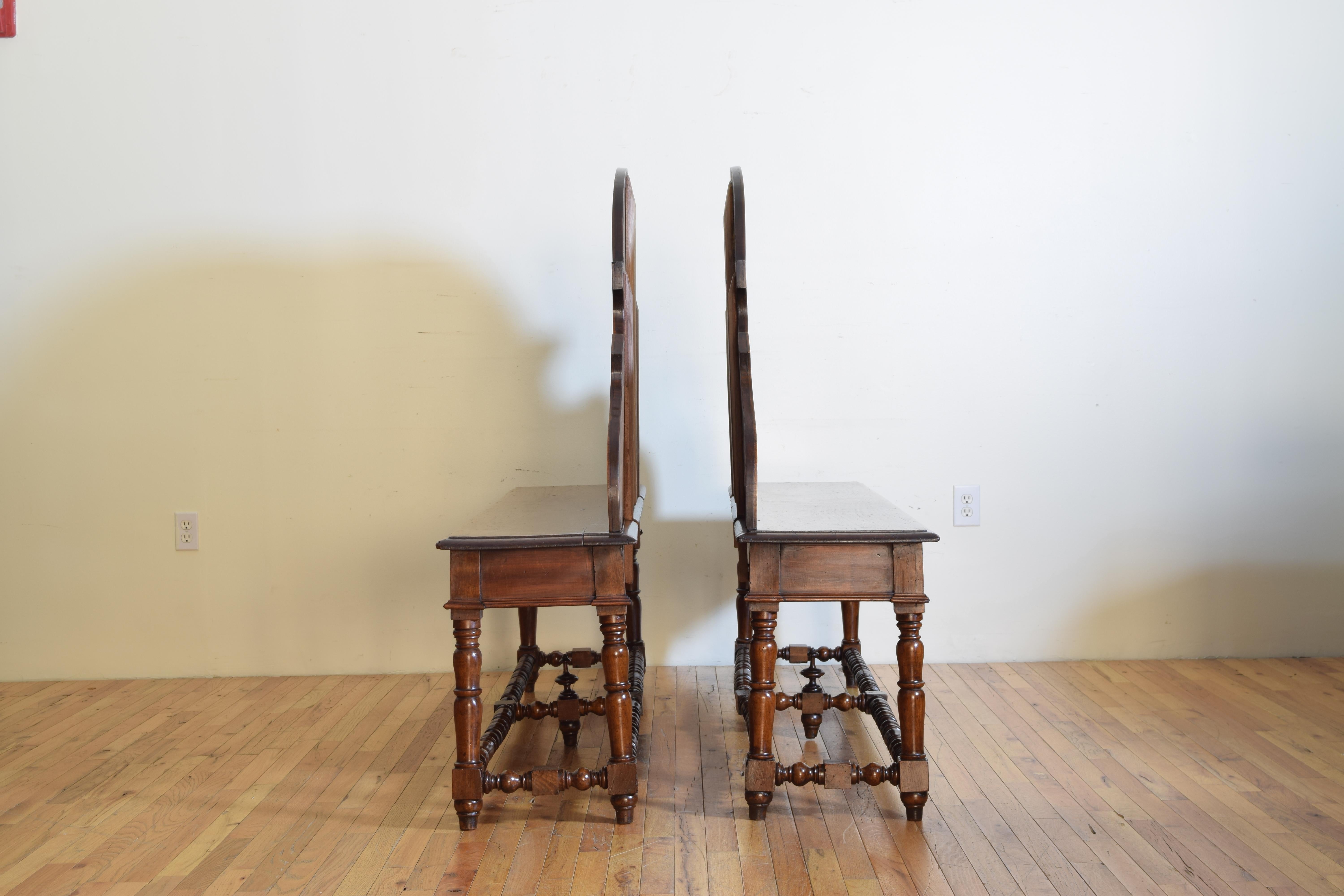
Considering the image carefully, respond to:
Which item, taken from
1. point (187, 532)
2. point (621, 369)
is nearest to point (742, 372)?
point (621, 369)

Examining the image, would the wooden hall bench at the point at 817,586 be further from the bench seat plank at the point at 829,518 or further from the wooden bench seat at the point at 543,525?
the wooden bench seat at the point at 543,525

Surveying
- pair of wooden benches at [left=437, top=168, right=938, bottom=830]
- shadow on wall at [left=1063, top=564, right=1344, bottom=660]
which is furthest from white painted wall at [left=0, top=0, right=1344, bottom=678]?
pair of wooden benches at [left=437, top=168, right=938, bottom=830]

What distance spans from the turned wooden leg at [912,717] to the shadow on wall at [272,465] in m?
0.97

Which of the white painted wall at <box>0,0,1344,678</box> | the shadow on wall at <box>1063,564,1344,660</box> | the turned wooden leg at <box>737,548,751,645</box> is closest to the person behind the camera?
the turned wooden leg at <box>737,548,751,645</box>

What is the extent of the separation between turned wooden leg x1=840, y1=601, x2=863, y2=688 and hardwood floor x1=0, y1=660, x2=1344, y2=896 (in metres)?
0.19

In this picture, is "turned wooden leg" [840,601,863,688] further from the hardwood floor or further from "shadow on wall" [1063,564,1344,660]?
"shadow on wall" [1063,564,1344,660]

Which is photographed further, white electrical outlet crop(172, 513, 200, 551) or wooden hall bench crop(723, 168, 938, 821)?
white electrical outlet crop(172, 513, 200, 551)

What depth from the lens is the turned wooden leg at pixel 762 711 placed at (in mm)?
1702

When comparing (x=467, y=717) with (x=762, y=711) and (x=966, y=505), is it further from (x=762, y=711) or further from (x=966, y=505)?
(x=966, y=505)

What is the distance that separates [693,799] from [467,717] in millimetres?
479

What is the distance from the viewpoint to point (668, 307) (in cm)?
258

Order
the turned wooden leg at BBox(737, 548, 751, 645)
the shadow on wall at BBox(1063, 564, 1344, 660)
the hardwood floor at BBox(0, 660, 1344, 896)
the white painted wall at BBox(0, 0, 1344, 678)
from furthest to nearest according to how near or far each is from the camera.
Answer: the shadow on wall at BBox(1063, 564, 1344, 660) < the white painted wall at BBox(0, 0, 1344, 678) < the turned wooden leg at BBox(737, 548, 751, 645) < the hardwood floor at BBox(0, 660, 1344, 896)

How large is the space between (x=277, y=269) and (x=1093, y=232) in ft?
7.53

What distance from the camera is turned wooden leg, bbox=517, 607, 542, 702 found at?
2.26 metres
